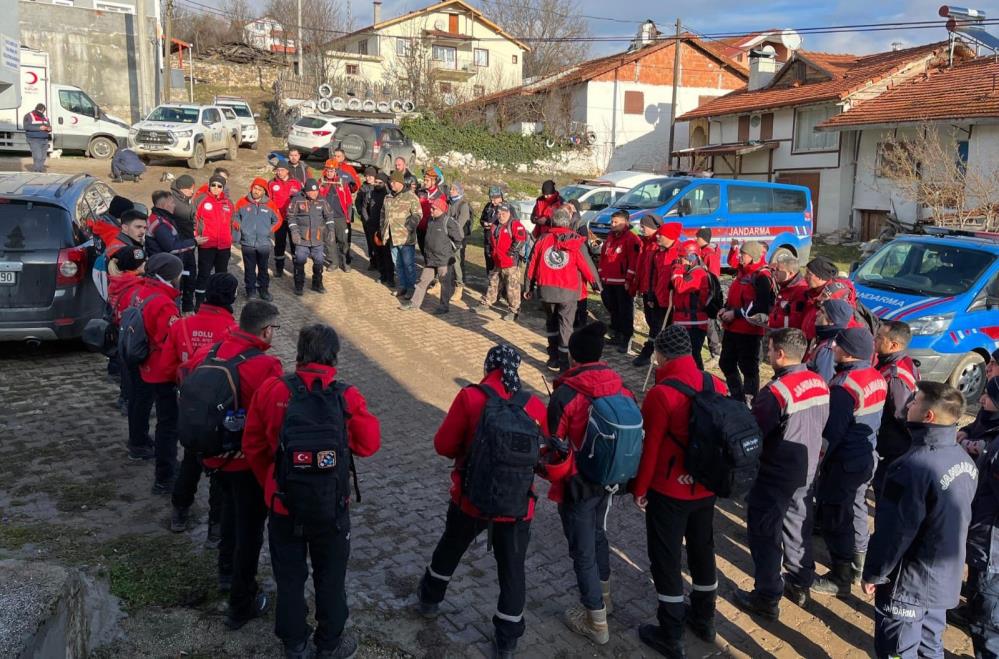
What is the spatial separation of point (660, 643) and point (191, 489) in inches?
123

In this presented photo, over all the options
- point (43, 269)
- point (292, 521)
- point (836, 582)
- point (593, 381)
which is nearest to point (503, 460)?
point (593, 381)

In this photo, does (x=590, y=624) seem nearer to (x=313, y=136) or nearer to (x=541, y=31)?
(x=313, y=136)

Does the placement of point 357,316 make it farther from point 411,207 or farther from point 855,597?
point 855,597

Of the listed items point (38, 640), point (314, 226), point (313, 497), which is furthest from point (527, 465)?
point (314, 226)

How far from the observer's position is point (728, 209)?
1585 centimetres

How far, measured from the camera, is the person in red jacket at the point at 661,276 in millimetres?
8414

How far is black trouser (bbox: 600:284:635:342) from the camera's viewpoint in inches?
399

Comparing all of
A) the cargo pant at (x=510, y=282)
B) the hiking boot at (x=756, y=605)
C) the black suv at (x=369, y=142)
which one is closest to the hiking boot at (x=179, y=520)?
the hiking boot at (x=756, y=605)

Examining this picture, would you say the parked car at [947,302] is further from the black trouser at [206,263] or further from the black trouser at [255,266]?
the black trouser at [206,263]

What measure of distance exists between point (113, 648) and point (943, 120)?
2538cm

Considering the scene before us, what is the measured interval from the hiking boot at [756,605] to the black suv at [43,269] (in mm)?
6998

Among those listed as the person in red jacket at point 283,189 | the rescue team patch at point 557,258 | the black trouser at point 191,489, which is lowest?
the black trouser at point 191,489

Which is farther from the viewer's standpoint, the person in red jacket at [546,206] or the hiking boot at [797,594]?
the person in red jacket at [546,206]

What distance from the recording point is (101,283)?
8000 mm
